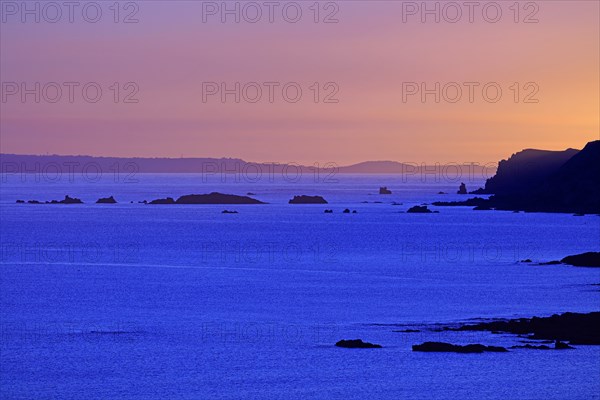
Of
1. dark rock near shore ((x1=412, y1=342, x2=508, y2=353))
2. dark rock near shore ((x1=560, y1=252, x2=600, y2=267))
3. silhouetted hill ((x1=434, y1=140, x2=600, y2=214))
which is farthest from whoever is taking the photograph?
silhouetted hill ((x1=434, y1=140, x2=600, y2=214))

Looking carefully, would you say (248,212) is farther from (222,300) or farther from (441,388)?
(441,388)

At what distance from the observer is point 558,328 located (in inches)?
1495

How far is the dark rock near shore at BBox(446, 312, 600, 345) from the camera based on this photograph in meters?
36.5

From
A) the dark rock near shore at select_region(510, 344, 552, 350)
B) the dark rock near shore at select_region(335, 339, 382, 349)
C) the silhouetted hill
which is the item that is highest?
the silhouetted hill

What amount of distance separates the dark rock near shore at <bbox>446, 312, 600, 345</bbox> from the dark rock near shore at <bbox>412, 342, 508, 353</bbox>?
2699 millimetres

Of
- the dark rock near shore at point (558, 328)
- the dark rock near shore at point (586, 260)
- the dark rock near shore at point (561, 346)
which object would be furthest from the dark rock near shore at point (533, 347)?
the dark rock near shore at point (586, 260)

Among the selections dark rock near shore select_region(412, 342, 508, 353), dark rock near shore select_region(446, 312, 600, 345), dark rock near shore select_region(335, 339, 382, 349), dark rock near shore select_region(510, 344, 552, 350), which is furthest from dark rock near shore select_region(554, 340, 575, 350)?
dark rock near shore select_region(335, 339, 382, 349)

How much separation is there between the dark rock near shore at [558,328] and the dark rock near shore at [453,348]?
2.70 meters

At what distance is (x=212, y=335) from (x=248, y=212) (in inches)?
5685

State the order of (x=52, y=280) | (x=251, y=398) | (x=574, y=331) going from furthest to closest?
1. (x=52, y=280)
2. (x=574, y=331)
3. (x=251, y=398)

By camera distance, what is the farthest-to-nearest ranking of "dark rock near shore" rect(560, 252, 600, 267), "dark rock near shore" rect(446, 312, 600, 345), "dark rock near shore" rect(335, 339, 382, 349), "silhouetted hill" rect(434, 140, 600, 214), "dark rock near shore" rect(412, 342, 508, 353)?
"silhouetted hill" rect(434, 140, 600, 214)
"dark rock near shore" rect(560, 252, 600, 267)
"dark rock near shore" rect(335, 339, 382, 349)
"dark rock near shore" rect(446, 312, 600, 345)
"dark rock near shore" rect(412, 342, 508, 353)

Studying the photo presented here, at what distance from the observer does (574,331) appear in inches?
1468

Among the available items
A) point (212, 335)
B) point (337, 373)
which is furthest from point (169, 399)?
point (212, 335)

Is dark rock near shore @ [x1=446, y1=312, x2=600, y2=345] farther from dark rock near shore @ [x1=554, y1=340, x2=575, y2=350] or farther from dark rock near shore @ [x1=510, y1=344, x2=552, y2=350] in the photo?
dark rock near shore @ [x1=510, y1=344, x2=552, y2=350]
